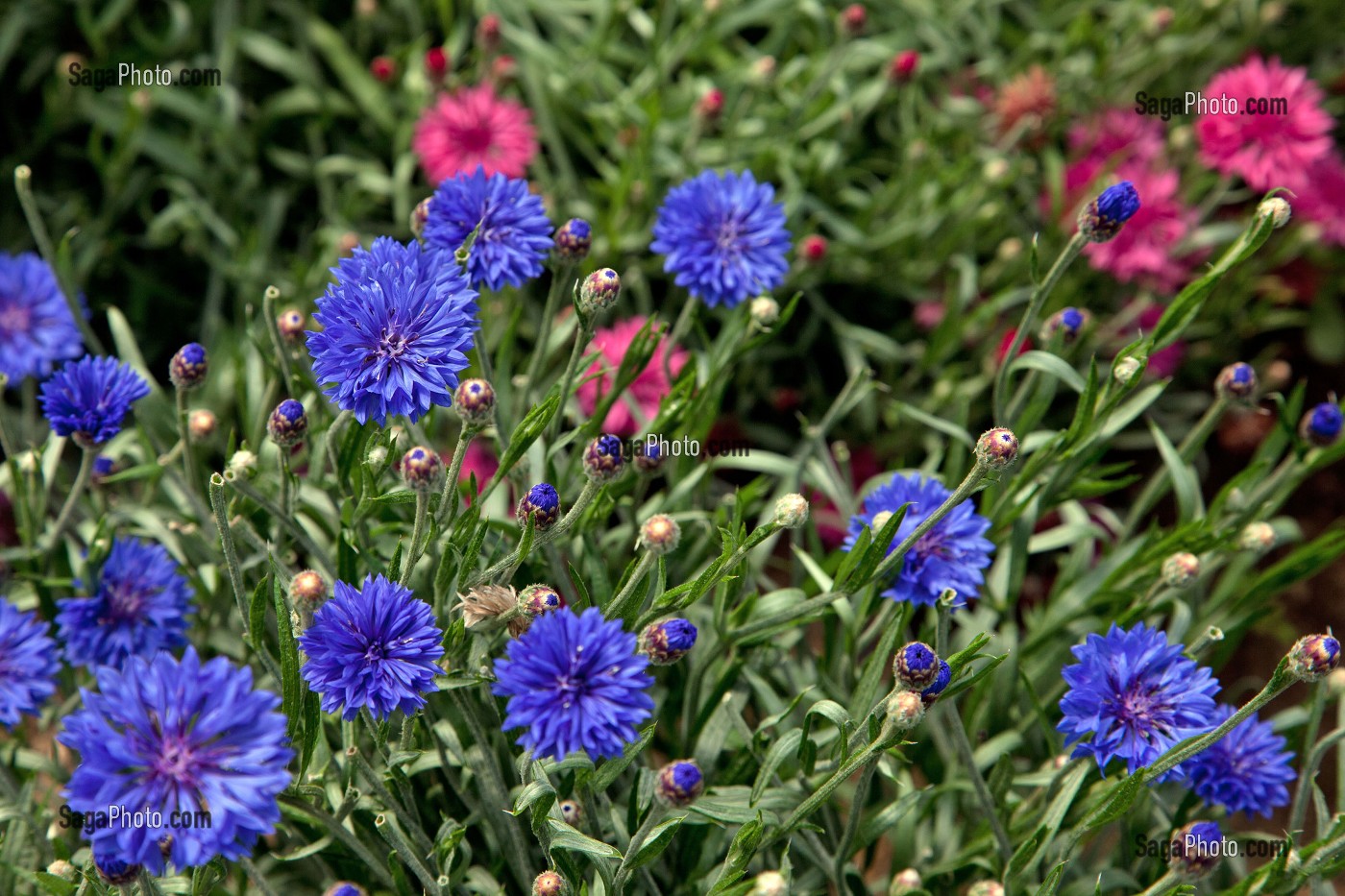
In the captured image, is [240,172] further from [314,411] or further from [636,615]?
[636,615]

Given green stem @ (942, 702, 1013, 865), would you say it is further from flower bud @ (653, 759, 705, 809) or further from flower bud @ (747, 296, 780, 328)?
flower bud @ (747, 296, 780, 328)

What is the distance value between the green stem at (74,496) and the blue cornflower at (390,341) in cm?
40

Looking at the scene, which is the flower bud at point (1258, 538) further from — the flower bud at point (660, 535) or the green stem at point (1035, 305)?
the flower bud at point (660, 535)

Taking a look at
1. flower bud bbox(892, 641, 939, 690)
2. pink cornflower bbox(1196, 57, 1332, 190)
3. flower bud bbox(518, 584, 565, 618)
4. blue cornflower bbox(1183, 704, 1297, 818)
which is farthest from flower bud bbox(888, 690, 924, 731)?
pink cornflower bbox(1196, 57, 1332, 190)

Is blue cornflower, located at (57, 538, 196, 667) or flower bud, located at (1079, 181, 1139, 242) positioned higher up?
flower bud, located at (1079, 181, 1139, 242)

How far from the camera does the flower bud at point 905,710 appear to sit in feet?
2.86

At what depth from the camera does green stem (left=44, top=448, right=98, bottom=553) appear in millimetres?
1139

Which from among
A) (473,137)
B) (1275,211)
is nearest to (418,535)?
(1275,211)

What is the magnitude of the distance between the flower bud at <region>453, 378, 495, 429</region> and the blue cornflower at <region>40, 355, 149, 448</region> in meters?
0.39

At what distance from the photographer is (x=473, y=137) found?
1692 mm

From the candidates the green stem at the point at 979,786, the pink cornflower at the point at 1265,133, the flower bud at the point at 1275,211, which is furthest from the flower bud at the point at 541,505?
the pink cornflower at the point at 1265,133

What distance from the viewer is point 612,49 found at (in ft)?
6.06

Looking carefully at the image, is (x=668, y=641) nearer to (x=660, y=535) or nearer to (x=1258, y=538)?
(x=660, y=535)

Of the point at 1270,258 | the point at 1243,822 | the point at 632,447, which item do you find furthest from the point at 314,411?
the point at 1270,258
